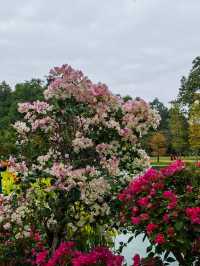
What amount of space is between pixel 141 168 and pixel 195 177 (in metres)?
0.77

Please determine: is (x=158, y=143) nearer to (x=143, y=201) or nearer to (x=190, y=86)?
(x=190, y=86)

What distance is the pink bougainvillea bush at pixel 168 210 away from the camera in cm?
409

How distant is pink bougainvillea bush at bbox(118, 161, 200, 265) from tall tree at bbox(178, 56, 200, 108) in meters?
40.0

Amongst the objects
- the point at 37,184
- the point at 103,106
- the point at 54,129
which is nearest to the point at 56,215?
the point at 37,184

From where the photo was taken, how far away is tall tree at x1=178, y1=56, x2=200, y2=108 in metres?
45.1

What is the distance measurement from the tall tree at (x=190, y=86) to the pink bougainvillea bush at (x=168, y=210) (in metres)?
40.0

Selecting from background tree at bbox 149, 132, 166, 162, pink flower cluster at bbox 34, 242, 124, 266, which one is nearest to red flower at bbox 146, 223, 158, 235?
pink flower cluster at bbox 34, 242, 124, 266

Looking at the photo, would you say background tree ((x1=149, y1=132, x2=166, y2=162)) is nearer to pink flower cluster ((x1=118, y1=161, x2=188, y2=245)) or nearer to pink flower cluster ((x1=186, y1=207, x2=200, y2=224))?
pink flower cluster ((x1=118, y1=161, x2=188, y2=245))

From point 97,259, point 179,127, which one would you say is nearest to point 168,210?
point 97,259

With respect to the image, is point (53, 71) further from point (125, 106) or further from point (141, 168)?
point (141, 168)

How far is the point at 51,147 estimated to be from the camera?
17.0ft

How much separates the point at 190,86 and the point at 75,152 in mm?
41942

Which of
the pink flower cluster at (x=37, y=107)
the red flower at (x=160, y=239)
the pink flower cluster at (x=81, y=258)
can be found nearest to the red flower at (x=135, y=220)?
the red flower at (x=160, y=239)

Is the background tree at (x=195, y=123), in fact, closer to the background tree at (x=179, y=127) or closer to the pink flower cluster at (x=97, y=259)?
the background tree at (x=179, y=127)
